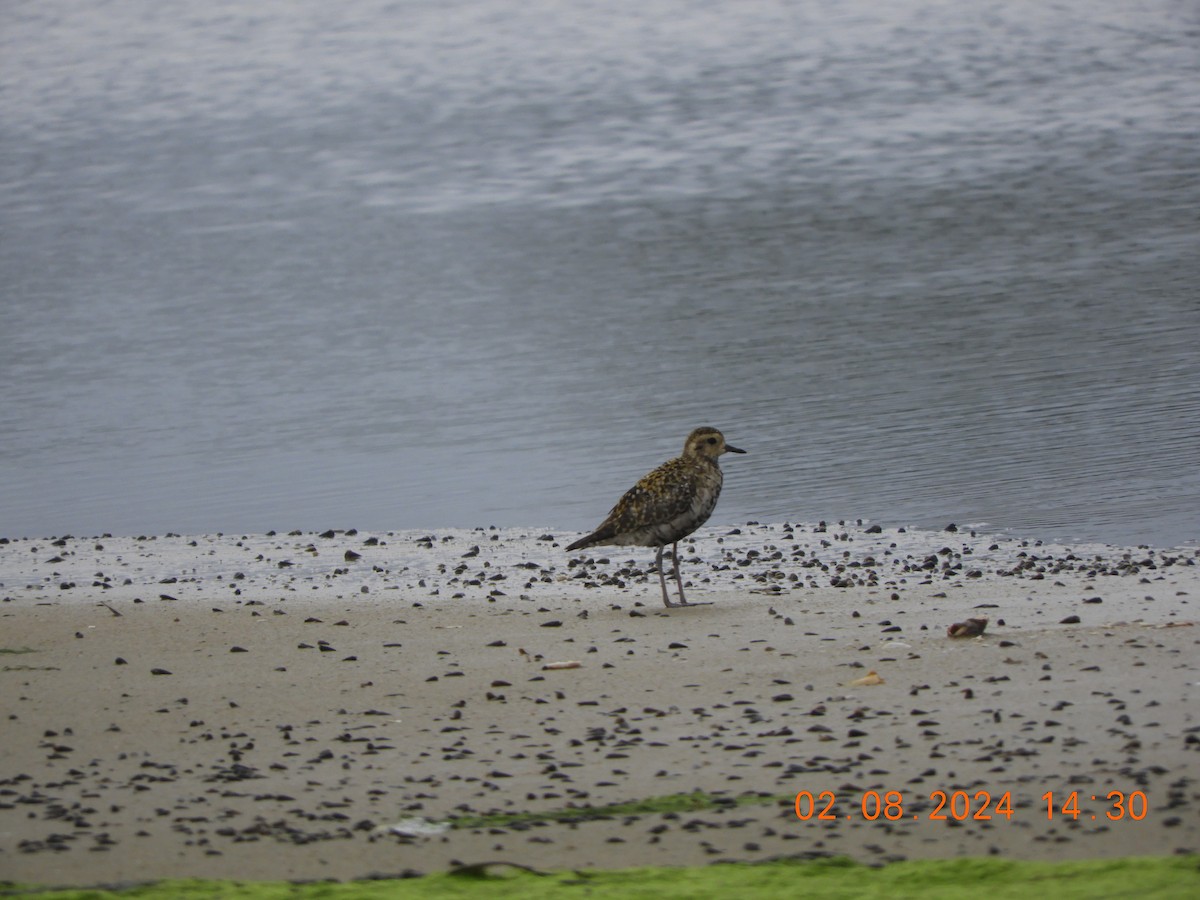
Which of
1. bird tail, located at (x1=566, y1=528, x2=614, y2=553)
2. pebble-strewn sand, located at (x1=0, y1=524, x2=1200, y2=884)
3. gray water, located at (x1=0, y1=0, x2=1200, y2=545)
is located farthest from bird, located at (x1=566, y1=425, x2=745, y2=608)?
gray water, located at (x1=0, y1=0, x2=1200, y2=545)

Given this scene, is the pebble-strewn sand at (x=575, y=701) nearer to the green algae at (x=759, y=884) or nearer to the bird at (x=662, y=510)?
the green algae at (x=759, y=884)

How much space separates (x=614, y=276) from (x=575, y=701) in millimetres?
14602

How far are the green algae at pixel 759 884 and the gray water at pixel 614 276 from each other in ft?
20.5

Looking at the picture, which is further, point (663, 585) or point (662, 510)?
point (662, 510)

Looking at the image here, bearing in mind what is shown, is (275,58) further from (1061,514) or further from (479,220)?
(1061,514)

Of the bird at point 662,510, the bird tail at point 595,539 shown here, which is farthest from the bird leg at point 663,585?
the bird tail at point 595,539

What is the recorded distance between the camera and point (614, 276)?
2277 centimetres

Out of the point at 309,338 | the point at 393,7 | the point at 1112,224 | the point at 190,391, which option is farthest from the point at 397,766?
the point at 393,7

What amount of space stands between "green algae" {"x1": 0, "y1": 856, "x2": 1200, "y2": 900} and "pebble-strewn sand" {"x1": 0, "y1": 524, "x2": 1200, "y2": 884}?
0.14 meters
